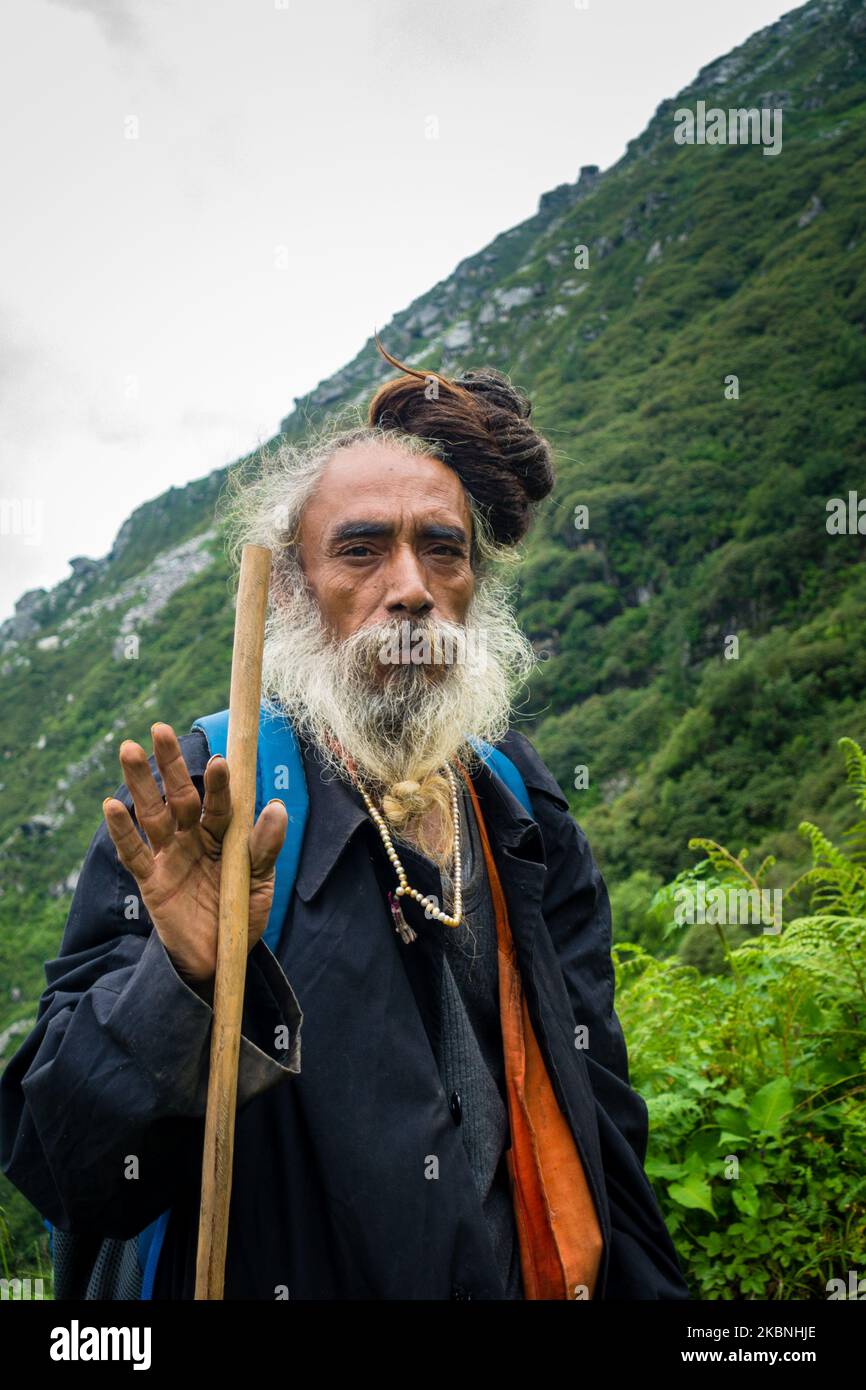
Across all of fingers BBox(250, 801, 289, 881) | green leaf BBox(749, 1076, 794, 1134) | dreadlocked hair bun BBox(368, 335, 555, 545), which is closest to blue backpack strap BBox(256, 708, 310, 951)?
fingers BBox(250, 801, 289, 881)

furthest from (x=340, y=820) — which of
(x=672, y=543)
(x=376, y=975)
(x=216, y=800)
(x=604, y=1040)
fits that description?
(x=672, y=543)

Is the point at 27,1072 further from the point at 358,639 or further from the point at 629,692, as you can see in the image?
the point at 629,692

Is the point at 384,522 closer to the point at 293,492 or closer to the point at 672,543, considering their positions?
the point at 293,492

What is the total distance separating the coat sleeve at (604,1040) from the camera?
245cm

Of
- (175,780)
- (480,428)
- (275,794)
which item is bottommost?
(175,780)

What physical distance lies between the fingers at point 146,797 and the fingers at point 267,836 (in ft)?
0.51

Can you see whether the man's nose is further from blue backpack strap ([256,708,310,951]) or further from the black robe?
the black robe

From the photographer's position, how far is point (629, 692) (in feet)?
217

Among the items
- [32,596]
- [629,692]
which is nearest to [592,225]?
[629,692]

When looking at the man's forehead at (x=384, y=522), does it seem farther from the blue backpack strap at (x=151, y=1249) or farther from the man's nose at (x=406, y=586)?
the blue backpack strap at (x=151, y=1249)

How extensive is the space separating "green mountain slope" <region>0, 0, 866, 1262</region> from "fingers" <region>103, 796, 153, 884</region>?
16.4 metres

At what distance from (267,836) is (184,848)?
5.9 inches

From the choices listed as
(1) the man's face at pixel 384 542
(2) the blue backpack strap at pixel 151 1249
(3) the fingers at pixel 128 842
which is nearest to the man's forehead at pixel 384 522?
(1) the man's face at pixel 384 542

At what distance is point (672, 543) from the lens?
7256cm
